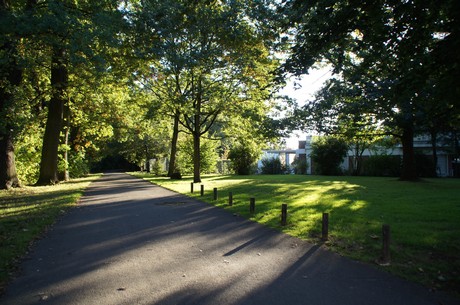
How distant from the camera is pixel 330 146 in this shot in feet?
111

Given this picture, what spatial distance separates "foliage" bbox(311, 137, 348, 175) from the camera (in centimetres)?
3378

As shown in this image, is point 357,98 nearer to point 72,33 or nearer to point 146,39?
point 146,39

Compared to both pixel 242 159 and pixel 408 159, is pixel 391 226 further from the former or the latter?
pixel 242 159

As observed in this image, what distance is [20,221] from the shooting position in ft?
30.9

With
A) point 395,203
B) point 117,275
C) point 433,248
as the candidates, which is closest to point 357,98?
point 395,203

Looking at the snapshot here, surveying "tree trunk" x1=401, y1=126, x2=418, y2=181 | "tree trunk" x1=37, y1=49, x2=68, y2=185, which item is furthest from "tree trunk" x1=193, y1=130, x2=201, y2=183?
"tree trunk" x1=401, y1=126, x2=418, y2=181

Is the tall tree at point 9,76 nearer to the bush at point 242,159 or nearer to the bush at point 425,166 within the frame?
the bush at point 242,159

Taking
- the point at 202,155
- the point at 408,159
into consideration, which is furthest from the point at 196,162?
the point at 408,159

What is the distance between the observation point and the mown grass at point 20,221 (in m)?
6.01

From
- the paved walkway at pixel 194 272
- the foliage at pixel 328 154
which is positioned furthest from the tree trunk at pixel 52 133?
the foliage at pixel 328 154

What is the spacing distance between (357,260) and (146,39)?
1201 centimetres

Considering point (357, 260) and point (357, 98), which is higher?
point (357, 98)

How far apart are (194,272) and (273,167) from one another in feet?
113

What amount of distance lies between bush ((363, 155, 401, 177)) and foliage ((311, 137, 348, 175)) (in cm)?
258
